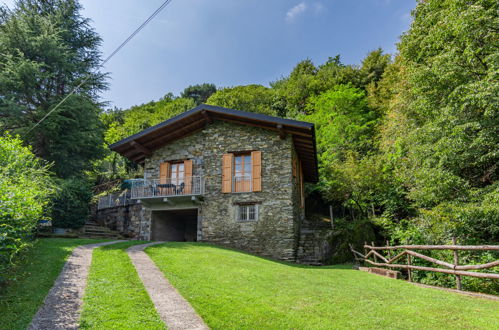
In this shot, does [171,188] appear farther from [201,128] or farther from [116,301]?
A: [116,301]

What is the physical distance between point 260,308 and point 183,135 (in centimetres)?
1200

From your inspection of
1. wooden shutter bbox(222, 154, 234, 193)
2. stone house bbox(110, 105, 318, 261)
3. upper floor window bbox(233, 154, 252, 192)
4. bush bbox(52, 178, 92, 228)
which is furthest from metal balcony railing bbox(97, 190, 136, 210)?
upper floor window bbox(233, 154, 252, 192)

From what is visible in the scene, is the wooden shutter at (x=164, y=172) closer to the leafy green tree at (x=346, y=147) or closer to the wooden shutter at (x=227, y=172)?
the wooden shutter at (x=227, y=172)

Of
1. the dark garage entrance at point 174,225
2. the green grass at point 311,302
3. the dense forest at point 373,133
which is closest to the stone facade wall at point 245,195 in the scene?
the dark garage entrance at point 174,225

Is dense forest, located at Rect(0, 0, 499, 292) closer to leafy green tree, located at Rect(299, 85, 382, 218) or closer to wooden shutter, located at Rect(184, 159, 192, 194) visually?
leafy green tree, located at Rect(299, 85, 382, 218)

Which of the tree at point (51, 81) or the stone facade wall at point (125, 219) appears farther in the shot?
the stone facade wall at point (125, 219)

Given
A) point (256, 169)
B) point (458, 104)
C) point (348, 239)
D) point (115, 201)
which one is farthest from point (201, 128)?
point (458, 104)

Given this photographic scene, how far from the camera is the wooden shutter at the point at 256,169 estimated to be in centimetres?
1368

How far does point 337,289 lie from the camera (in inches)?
265

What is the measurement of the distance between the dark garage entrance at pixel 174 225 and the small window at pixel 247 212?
299 centimetres

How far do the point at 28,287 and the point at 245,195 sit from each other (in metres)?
9.31

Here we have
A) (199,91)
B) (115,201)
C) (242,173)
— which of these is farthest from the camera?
(199,91)

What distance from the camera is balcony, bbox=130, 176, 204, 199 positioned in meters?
14.5

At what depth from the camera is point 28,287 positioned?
527cm
